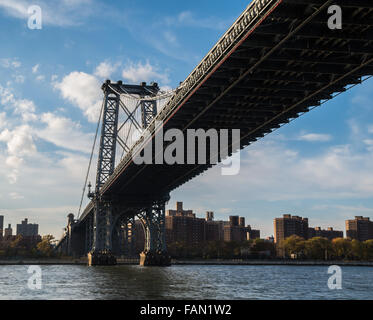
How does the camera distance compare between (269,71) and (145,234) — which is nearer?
(269,71)

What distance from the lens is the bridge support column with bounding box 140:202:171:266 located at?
315ft

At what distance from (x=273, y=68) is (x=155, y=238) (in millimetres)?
67438

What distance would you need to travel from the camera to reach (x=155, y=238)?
98.8 m

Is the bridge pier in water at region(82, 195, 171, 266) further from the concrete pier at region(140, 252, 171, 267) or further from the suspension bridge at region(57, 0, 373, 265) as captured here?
the suspension bridge at region(57, 0, 373, 265)

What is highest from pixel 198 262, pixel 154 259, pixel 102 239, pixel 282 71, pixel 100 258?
pixel 282 71

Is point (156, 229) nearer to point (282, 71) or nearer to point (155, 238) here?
point (155, 238)

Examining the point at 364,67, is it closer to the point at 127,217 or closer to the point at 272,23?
the point at 272,23

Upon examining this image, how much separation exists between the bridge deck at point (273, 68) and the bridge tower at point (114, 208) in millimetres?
43750

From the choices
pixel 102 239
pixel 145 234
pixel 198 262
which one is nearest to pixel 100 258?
pixel 102 239

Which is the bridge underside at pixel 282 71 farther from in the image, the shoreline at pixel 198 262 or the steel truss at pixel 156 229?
the shoreline at pixel 198 262
